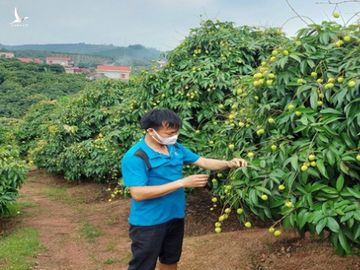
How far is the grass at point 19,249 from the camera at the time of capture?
444 cm

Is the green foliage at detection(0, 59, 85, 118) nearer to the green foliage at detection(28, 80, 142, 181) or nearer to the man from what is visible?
the green foliage at detection(28, 80, 142, 181)

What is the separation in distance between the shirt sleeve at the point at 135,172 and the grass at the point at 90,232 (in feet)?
A: 9.50

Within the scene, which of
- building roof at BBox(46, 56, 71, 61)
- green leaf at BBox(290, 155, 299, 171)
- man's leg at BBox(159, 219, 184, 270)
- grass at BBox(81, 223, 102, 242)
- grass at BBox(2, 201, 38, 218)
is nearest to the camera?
green leaf at BBox(290, 155, 299, 171)

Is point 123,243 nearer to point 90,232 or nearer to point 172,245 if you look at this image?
point 90,232

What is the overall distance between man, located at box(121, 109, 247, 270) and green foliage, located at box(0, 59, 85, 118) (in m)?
20.9

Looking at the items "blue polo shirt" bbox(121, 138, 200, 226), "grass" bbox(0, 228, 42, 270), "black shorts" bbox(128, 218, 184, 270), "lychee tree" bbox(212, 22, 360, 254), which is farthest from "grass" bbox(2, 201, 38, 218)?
"lychee tree" bbox(212, 22, 360, 254)

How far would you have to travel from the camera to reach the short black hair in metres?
2.71

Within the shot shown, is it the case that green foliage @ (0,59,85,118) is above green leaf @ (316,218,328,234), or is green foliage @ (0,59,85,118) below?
below

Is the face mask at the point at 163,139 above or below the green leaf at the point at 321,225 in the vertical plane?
above

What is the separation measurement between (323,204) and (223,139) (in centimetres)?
151

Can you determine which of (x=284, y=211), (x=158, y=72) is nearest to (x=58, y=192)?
(x=158, y=72)

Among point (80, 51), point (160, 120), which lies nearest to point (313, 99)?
point (160, 120)

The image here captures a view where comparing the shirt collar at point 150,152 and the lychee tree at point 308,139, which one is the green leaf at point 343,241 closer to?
the lychee tree at point 308,139

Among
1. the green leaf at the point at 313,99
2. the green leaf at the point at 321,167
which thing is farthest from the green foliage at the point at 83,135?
the green leaf at the point at 321,167
